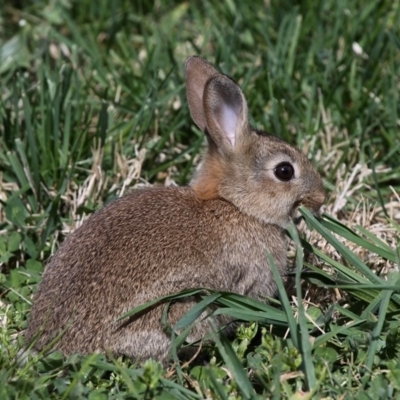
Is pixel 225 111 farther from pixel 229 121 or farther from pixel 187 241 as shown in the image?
pixel 187 241

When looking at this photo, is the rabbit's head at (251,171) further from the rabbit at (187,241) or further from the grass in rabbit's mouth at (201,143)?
the grass in rabbit's mouth at (201,143)

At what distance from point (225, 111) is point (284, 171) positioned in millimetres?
477

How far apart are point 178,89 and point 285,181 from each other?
1.53 m

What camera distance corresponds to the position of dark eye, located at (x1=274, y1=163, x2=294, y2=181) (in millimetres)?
5230

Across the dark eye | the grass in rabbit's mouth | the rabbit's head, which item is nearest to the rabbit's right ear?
the rabbit's head

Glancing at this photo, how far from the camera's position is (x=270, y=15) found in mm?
7629

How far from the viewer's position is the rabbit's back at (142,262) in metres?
4.57

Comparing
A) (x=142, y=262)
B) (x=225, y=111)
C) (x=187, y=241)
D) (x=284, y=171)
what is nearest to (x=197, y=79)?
(x=225, y=111)

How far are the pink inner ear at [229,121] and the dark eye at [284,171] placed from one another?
304mm

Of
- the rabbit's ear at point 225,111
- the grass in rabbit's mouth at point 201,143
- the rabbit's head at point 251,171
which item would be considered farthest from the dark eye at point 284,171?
the grass in rabbit's mouth at point 201,143

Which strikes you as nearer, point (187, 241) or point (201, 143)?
point (187, 241)

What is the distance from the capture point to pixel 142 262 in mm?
4684

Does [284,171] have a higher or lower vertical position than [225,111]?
lower

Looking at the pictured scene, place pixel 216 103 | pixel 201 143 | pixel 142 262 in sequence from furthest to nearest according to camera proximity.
Result: pixel 201 143 → pixel 216 103 → pixel 142 262
